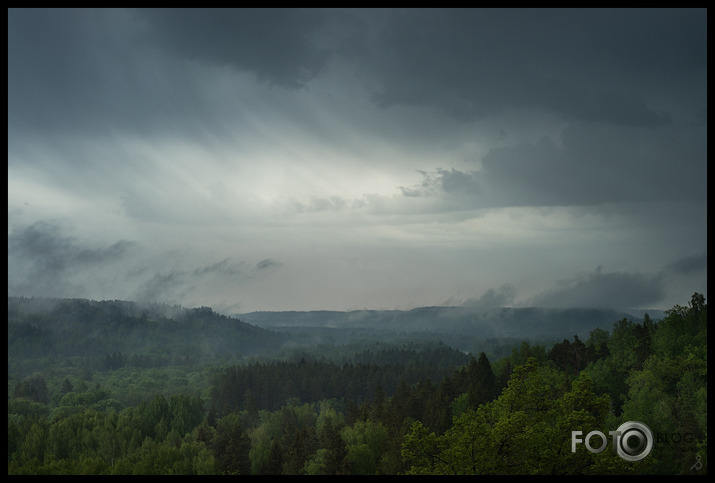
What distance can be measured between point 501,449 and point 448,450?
2.81m

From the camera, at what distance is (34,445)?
336 feet

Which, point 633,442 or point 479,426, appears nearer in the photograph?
point 479,426

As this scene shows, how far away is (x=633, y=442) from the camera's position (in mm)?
36531

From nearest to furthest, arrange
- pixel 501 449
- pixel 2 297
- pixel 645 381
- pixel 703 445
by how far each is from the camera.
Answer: pixel 2 297 → pixel 501 449 → pixel 703 445 → pixel 645 381

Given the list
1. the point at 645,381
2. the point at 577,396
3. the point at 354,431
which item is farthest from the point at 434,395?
the point at 577,396

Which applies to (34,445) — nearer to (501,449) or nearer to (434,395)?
(434,395)

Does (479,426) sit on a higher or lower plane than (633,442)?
higher

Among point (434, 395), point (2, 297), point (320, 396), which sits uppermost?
point (2, 297)

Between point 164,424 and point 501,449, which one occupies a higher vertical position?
point 501,449

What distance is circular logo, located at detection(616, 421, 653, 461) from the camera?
32.2 metres

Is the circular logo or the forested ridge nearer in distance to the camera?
the forested ridge

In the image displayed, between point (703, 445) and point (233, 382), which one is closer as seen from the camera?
point (703, 445)

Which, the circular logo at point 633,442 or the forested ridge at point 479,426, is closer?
the forested ridge at point 479,426

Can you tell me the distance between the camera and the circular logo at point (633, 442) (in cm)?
3219
